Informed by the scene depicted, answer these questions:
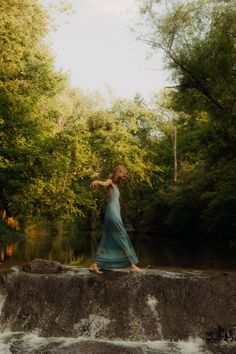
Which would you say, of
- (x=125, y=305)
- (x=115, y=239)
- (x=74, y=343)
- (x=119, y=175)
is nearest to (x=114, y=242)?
(x=115, y=239)

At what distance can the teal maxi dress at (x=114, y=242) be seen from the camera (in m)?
10.6

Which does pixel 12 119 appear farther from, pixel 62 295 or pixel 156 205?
pixel 156 205

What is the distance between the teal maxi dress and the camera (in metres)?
10.6

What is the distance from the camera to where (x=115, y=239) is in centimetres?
1060

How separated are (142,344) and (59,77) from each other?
2137cm

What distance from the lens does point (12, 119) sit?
19.0 meters

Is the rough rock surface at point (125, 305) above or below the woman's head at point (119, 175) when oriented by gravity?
below

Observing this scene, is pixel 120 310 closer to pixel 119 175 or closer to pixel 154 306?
pixel 154 306

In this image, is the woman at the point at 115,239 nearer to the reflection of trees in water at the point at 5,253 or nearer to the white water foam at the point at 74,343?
the white water foam at the point at 74,343

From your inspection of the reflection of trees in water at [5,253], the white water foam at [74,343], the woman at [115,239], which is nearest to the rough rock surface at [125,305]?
the white water foam at [74,343]

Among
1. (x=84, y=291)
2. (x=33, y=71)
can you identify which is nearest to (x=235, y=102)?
(x=33, y=71)

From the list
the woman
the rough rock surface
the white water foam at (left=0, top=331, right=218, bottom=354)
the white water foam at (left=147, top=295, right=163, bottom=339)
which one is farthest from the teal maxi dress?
the white water foam at (left=0, top=331, right=218, bottom=354)

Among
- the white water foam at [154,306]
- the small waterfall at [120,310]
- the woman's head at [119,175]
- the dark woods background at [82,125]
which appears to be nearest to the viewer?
the small waterfall at [120,310]

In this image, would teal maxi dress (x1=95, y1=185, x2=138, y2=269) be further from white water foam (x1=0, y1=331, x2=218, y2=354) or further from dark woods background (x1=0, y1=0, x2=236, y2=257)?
dark woods background (x1=0, y1=0, x2=236, y2=257)
